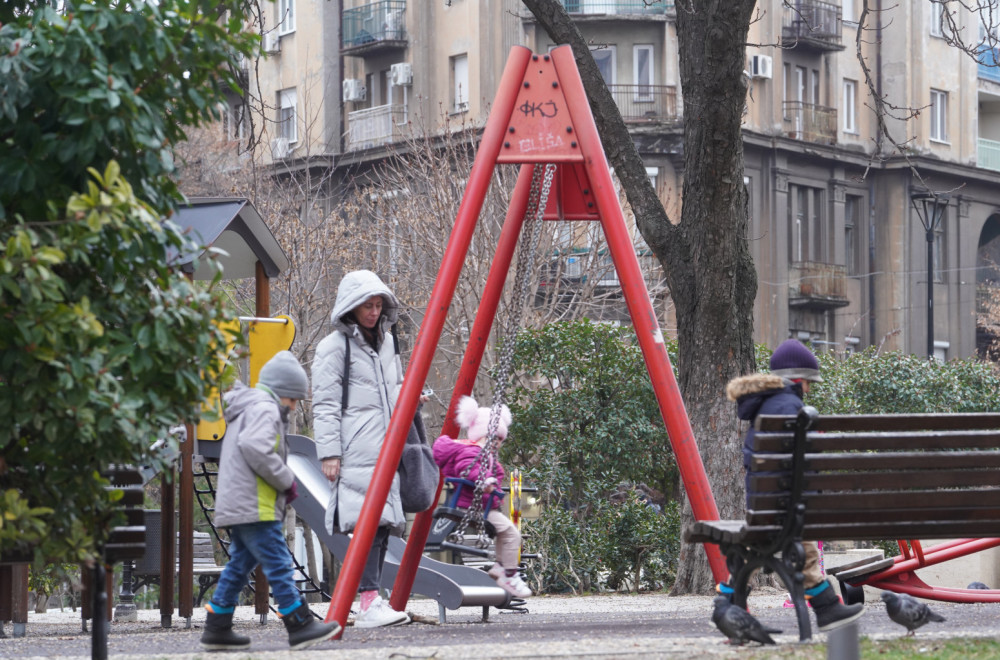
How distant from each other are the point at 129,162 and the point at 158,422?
86cm

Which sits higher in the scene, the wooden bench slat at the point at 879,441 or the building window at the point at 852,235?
the building window at the point at 852,235

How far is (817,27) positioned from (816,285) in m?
6.95

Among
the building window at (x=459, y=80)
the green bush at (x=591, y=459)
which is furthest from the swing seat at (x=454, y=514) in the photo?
the building window at (x=459, y=80)

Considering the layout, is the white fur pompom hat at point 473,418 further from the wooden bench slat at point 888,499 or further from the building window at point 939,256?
the building window at point 939,256

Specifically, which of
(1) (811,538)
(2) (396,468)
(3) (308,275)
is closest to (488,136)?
(2) (396,468)

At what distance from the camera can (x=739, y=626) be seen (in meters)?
6.14

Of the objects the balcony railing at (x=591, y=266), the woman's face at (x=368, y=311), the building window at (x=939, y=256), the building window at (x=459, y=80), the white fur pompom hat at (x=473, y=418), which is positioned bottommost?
the white fur pompom hat at (x=473, y=418)

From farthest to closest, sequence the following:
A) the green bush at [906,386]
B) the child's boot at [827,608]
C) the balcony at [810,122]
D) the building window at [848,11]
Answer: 1. the building window at [848,11]
2. the balcony at [810,122]
3. the green bush at [906,386]
4. the child's boot at [827,608]

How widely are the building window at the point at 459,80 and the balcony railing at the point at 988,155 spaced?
56.3 feet

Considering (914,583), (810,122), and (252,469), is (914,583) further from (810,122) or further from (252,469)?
(810,122)

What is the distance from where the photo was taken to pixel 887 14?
147 ft

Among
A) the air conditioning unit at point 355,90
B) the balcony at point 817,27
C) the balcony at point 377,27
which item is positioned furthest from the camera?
the air conditioning unit at point 355,90

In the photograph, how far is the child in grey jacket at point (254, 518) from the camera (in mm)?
6750

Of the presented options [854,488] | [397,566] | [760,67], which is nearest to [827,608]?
[854,488]
